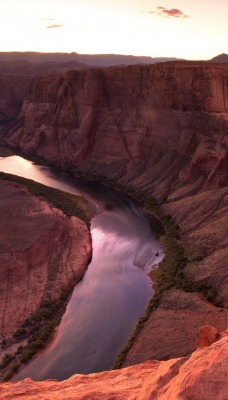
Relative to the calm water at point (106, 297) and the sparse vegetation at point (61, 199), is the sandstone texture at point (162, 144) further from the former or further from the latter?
the sparse vegetation at point (61, 199)

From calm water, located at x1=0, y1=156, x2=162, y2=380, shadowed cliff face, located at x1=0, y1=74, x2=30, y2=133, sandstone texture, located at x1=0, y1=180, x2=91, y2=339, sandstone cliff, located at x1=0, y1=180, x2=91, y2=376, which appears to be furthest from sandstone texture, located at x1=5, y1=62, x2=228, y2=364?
shadowed cliff face, located at x1=0, y1=74, x2=30, y2=133

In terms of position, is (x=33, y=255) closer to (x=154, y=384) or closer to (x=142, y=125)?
(x=154, y=384)

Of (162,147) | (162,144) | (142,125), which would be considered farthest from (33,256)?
(142,125)

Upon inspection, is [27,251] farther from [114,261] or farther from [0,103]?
[0,103]

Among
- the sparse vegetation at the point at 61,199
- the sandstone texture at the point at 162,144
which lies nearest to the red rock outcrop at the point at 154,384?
the sandstone texture at the point at 162,144

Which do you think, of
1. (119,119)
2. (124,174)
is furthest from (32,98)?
(124,174)

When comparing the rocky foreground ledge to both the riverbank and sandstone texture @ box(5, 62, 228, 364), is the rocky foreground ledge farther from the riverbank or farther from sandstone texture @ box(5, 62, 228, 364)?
sandstone texture @ box(5, 62, 228, 364)
